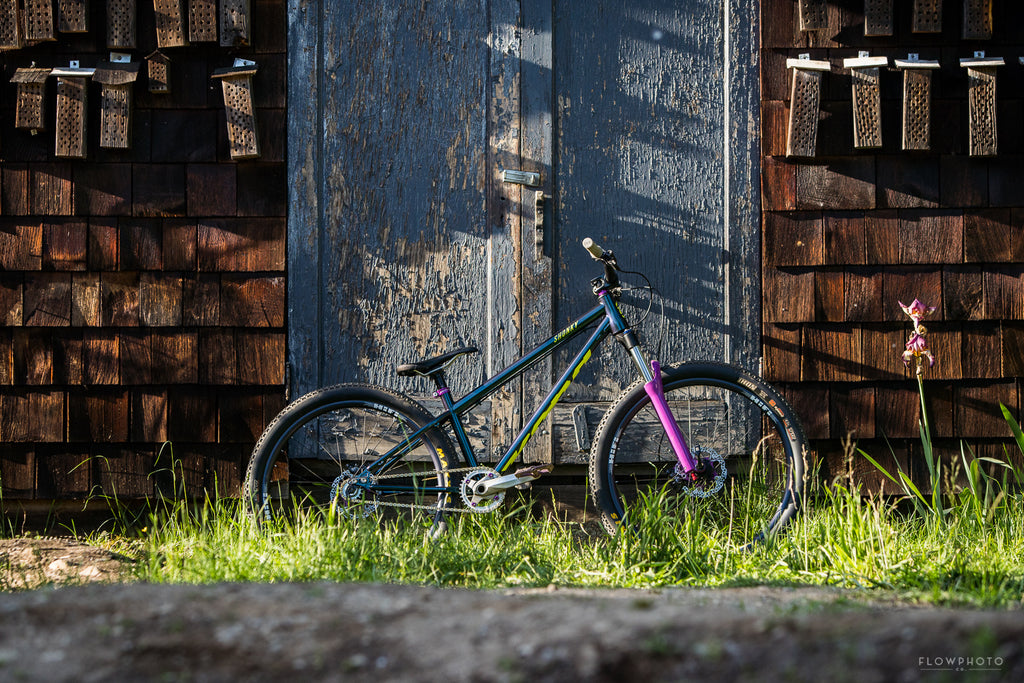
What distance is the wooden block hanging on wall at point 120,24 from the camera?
127 inches

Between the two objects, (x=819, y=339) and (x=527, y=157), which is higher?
(x=527, y=157)

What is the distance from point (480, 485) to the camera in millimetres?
2912

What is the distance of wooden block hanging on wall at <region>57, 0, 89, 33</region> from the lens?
322 cm

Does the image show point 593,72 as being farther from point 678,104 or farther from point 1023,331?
point 1023,331

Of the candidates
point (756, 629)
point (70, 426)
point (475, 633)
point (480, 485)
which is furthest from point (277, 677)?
point (70, 426)

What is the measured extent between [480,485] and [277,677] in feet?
4.71

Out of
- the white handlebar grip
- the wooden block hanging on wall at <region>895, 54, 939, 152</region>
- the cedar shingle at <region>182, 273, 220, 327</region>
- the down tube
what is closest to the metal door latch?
the white handlebar grip

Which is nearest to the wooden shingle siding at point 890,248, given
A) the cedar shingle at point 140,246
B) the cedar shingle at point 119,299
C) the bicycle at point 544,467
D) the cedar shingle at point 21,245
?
the bicycle at point 544,467

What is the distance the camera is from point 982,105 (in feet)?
10.5

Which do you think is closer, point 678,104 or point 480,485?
point 480,485

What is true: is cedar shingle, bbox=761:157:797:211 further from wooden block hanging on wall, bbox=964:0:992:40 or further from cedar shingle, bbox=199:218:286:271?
cedar shingle, bbox=199:218:286:271

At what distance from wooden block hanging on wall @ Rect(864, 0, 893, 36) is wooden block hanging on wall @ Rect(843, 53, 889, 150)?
0.36 ft

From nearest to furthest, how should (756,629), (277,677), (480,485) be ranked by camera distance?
(277,677) < (756,629) < (480,485)

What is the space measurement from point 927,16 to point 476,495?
2508 mm
